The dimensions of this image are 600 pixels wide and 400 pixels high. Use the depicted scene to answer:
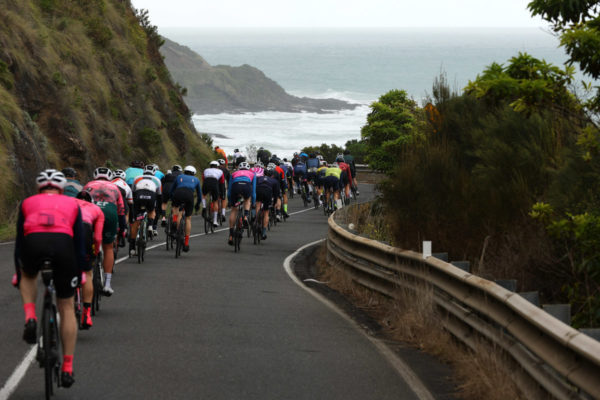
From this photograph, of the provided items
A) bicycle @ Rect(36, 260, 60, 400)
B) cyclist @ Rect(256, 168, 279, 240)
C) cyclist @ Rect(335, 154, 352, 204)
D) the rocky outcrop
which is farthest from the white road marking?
the rocky outcrop

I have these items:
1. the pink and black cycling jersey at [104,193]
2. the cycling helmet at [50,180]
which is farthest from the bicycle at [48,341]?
the pink and black cycling jersey at [104,193]

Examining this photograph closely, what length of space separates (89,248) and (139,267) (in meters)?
7.67

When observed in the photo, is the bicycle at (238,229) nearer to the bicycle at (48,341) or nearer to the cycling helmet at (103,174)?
the cycling helmet at (103,174)

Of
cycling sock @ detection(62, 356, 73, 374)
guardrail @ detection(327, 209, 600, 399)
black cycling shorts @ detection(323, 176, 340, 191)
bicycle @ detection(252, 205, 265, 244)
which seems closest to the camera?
guardrail @ detection(327, 209, 600, 399)

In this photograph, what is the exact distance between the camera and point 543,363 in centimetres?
740

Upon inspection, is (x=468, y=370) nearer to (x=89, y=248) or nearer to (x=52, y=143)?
(x=89, y=248)

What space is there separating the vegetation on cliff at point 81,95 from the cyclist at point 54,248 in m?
18.5

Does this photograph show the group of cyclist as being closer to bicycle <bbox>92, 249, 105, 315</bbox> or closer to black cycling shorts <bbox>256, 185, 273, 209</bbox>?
black cycling shorts <bbox>256, 185, 273, 209</bbox>

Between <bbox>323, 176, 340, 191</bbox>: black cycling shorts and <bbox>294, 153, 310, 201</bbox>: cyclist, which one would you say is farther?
<bbox>294, 153, 310, 201</bbox>: cyclist

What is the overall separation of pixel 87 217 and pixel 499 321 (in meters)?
4.28

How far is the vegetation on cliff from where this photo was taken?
29.4 meters

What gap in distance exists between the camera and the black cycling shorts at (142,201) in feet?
60.8

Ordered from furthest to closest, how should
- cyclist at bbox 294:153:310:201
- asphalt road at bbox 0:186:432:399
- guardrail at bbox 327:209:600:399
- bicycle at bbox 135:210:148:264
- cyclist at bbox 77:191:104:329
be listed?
1. cyclist at bbox 294:153:310:201
2. bicycle at bbox 135:210:148:264
3. cyclist at bbox 77:191:104:329
4. asphalt road at bbox 0:186:432:399
5. guardrail at bbox 327:209:600:399

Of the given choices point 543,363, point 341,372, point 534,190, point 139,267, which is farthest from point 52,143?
point 543,363
